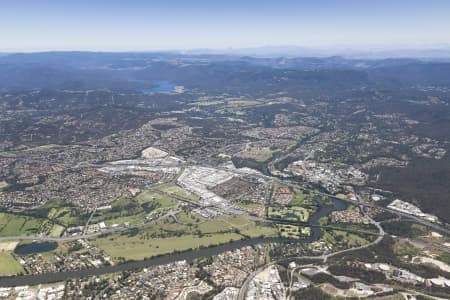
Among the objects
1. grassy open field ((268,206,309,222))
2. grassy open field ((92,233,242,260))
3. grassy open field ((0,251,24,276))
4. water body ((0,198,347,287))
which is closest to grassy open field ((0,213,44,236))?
water body ((0,198,347,287))

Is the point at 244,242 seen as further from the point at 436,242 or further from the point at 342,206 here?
the point at 436,242

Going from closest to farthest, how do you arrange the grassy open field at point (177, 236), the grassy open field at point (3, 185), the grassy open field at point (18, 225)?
1. the grassy open field at point (177, 236)
2. the grassy open field at point (18, 225)
3. the grassy open field at point (3, 185)

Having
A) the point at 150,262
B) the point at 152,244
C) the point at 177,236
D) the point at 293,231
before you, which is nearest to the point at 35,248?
the point at 152,244

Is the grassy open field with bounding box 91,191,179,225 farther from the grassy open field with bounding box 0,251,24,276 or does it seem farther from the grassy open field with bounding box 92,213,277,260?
the grassy open field with bounding box 0,251,24,276

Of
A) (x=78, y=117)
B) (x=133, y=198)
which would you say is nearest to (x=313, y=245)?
(x=133, y=198)

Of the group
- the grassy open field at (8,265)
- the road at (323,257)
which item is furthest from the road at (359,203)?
the grassy open field at (8,265)

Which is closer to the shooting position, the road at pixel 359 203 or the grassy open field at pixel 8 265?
the grassy open field at pixel 8 265

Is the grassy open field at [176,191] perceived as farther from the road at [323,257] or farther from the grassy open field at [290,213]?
the road at [323,257]
